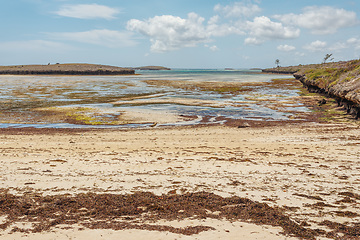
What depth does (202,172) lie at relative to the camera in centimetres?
995

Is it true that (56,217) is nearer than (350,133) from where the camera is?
Yes

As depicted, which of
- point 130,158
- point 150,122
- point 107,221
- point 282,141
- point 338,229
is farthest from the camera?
point 150,122

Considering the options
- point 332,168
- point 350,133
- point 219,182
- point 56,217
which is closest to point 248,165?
point 219,182

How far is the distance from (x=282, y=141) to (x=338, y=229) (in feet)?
34.1

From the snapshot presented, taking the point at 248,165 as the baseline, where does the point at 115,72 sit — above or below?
above

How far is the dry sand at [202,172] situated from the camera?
6238mm

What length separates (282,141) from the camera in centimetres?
1597

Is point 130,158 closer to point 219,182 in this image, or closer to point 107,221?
point 219,182

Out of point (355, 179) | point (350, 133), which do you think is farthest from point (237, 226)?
point (350, 133)

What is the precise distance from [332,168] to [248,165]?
321cm

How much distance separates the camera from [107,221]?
6.39 metres

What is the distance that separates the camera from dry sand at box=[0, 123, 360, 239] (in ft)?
20.5

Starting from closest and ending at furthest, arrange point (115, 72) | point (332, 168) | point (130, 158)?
point (332, 168) → point (130, 158) → point (115, 72)

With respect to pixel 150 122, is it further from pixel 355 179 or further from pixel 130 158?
pixel 355 179
